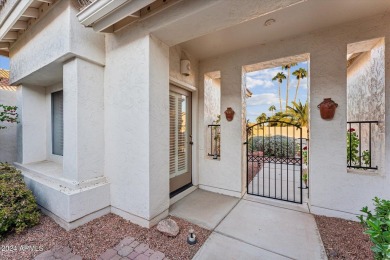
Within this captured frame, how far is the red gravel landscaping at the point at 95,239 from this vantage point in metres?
2.75

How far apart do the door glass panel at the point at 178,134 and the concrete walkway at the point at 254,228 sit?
3.17 ft

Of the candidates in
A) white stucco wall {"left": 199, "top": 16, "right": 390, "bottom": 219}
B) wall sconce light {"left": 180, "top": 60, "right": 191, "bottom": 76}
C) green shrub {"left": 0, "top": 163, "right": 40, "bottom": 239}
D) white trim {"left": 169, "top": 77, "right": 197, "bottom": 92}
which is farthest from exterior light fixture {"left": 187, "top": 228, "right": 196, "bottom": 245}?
wall sconce light {"left": 180, "top": 60, "right": 191, "bottom": 76}

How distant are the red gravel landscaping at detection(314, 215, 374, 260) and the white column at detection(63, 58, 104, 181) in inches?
190

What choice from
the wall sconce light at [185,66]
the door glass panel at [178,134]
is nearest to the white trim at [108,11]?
the wall sconce light at [185,66]

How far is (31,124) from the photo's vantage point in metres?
5.27

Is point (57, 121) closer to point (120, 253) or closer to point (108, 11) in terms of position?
point (108, 11)

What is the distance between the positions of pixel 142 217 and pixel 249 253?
2.12 metres

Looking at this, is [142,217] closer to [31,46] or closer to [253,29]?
[253,29]

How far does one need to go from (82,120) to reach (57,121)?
2728 millimetres

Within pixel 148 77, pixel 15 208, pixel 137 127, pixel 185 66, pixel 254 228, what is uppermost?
pixel 185 66

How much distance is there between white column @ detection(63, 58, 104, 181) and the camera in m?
3.49

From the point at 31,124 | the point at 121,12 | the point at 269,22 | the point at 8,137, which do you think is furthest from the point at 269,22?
the point at 8,137

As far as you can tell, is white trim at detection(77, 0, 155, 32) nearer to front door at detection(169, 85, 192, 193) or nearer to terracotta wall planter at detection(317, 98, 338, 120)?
front door at detection(169, 85, 192, 193)

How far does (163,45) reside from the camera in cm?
365
